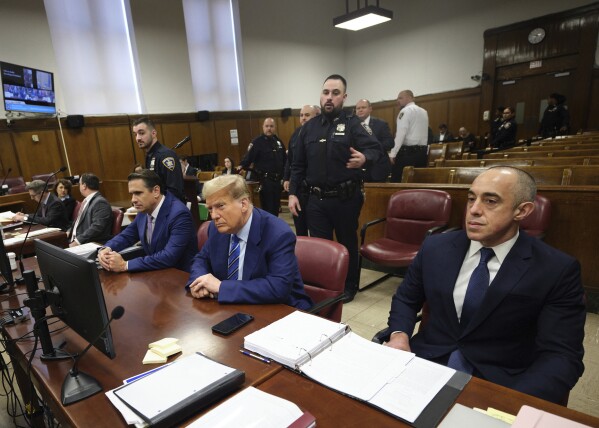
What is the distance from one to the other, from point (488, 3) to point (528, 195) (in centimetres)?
1007

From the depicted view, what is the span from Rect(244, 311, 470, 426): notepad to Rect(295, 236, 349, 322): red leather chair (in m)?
0.41

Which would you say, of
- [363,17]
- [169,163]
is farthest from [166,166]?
[363,17]

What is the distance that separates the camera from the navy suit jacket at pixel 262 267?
1468 mm

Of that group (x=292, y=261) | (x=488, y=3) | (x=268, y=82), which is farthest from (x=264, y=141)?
(x=488, y=3)

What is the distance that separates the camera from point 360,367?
40.4 inches

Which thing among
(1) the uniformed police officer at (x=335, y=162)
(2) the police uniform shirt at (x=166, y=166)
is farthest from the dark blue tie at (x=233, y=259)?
(2) the police uniform shirt at (x=166, y=166)

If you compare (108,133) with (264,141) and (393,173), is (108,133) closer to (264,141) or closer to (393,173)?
(264,141)

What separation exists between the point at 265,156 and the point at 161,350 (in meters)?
4.20

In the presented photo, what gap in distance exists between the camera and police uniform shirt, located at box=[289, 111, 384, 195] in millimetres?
2752

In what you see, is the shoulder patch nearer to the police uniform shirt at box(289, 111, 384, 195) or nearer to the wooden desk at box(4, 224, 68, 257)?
the wooden desk at box(4, 224, 68, 257)

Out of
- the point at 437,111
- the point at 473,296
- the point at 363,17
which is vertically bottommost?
the point at 473,296

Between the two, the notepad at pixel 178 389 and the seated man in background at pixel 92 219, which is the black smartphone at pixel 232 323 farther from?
the seated man in background at pixel 92 219

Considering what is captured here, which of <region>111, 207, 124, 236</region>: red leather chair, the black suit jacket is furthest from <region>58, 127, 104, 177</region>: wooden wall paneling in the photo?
<region>111, 207, 124, 236</region>: red leather chair

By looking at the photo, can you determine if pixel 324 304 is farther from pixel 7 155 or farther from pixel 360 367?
pixel 7 155
